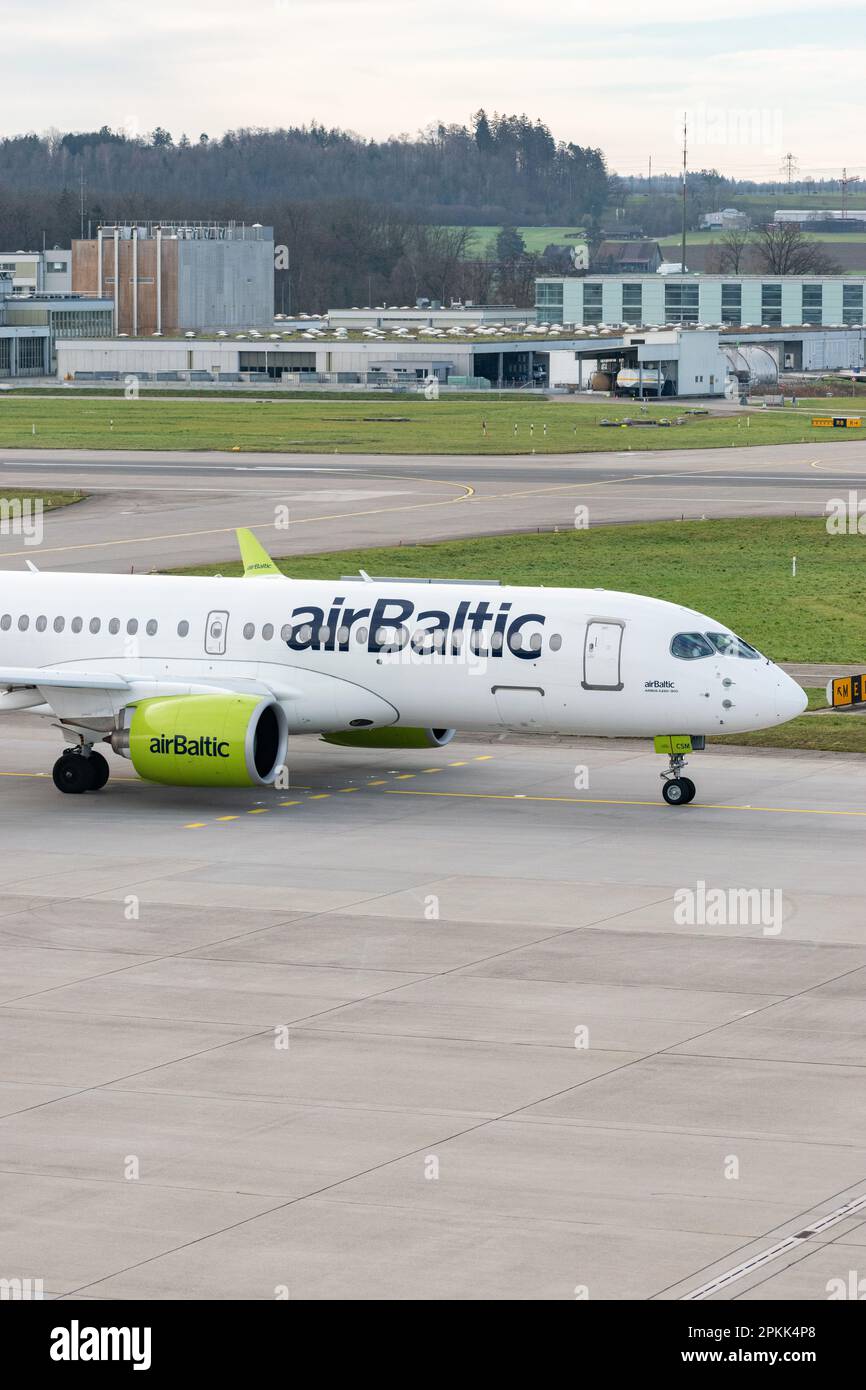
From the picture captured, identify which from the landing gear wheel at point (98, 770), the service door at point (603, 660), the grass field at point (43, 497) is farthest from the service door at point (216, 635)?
the grass field at point (43, 497)

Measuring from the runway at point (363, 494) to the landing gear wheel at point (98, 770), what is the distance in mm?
29956

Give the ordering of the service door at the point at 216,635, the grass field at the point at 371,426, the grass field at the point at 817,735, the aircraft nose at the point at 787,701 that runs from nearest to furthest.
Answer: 1. the aircraft nose at the point at 787,701
2. the service door at the point at 216,635
3. the grass field at the point at 817,735
4. the grass field at the point at 371,426

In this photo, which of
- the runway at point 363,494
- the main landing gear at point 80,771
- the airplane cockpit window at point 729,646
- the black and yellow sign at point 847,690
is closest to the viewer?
the airplane cockpit window at point 729,646

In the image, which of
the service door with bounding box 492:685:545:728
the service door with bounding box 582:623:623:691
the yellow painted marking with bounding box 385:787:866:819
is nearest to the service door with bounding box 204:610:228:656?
the yellow painted marking with bounding box 385:787:866:819

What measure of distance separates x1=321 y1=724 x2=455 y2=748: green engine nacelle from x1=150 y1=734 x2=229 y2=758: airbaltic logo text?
3354 millimetres

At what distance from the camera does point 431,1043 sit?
2489cm

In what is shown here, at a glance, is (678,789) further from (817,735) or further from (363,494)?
(363,494)

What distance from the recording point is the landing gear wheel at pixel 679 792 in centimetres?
3934

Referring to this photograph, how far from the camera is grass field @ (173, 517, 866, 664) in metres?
60.5

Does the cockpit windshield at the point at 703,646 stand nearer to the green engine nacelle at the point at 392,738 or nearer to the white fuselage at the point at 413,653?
the white fuselage at the point at 413,653

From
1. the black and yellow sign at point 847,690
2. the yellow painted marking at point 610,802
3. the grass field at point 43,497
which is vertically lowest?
the yellow painted marking at point 610,802

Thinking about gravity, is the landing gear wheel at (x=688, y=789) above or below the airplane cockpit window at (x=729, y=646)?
below

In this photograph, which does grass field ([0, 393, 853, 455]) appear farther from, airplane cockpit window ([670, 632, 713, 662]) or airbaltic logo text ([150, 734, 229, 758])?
airplane cockpit window ([670, 632, 713, 662])

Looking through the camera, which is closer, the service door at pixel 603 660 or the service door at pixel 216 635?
the service door at pixel 603 660
